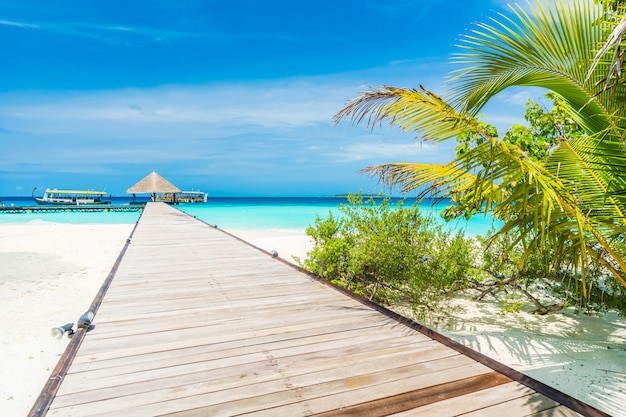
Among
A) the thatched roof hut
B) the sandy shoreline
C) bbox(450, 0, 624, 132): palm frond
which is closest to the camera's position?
bbox(450, 0, 624, 132): palm frond

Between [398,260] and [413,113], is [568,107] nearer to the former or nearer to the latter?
[413,113]

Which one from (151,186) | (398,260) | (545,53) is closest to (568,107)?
(545,53)

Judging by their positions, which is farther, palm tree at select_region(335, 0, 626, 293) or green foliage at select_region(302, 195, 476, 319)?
green foliage at select_region(302, 195, 476, 319)

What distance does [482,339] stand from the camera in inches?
184

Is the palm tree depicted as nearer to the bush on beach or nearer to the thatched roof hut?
the bush on beach

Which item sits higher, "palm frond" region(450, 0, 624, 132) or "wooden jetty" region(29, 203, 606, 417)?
"palm frond" region(450, 0, 624, 132)

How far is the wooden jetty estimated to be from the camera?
201 centimetres

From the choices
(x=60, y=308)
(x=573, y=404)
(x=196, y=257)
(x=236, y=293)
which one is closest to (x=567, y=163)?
(x=573, y=404)

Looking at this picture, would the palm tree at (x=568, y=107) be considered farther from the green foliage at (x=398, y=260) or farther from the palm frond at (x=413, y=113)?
the green foliage at (x=398, y=260)

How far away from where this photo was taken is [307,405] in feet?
6.65

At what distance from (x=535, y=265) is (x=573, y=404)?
13.2 feet

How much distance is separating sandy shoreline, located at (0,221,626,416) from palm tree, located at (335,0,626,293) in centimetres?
131

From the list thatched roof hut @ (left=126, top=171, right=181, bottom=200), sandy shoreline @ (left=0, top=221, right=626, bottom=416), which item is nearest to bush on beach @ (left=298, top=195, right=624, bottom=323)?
sandy shoreline @ (left=0, top=221, right=626, bottom=416)

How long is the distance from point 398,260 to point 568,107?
3023 mm
